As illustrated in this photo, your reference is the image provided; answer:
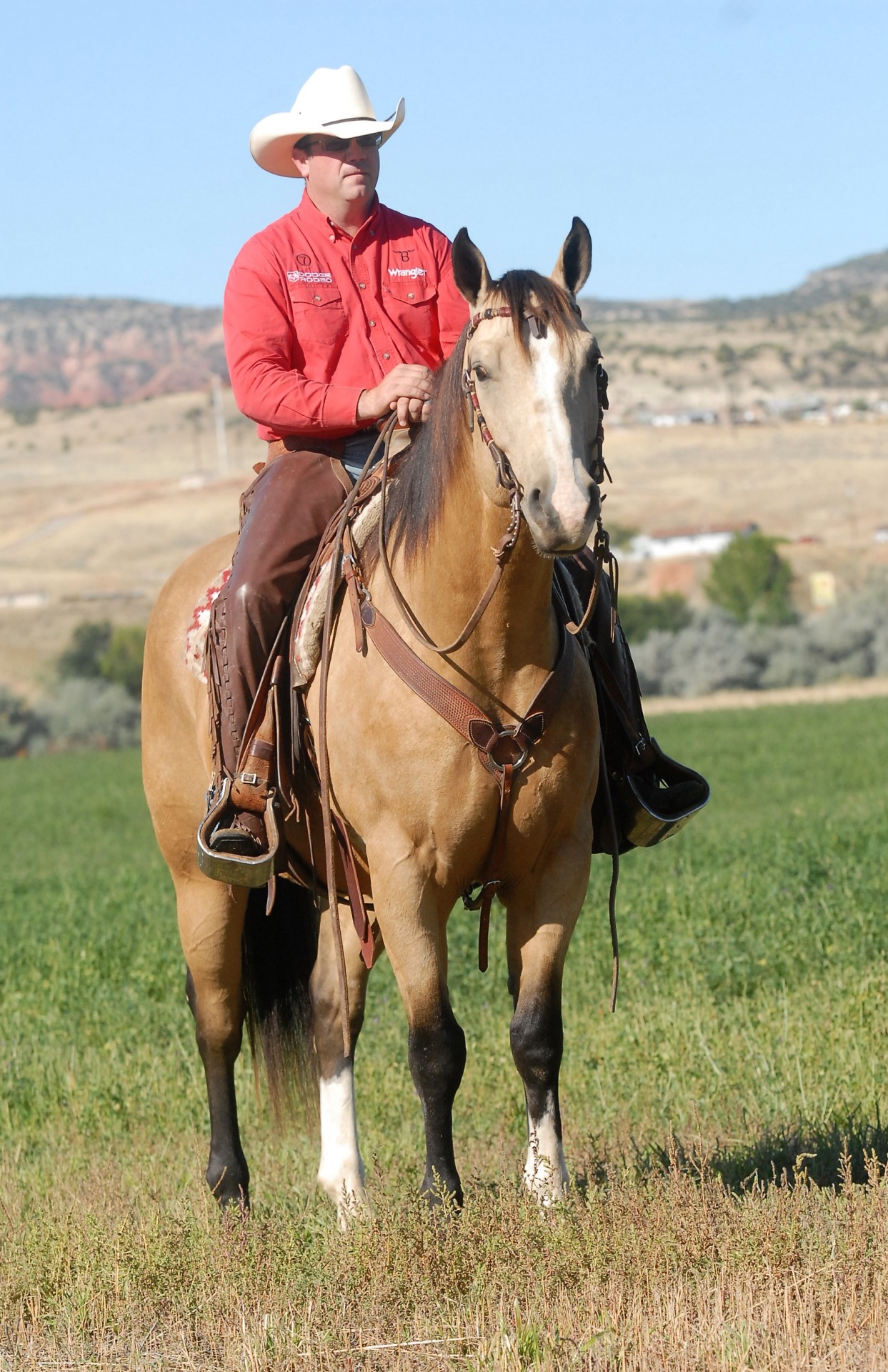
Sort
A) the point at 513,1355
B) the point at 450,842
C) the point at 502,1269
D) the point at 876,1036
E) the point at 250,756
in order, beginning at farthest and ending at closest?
the point at 876,1036 < the point at 250,756 < the point at 450,842 < the point at 502,1269 < the point at 513,1355

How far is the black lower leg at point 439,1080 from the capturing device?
5.07m

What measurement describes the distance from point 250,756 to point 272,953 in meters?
1.49

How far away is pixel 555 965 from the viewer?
511cm

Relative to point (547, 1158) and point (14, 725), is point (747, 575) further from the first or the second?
point (547, 1158)

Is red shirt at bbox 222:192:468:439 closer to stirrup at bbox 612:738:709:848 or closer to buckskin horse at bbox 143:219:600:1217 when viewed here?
buckskin horse at bbox 143:219:600:1217

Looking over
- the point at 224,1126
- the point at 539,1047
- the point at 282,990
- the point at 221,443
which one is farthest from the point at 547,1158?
the point at 221,443

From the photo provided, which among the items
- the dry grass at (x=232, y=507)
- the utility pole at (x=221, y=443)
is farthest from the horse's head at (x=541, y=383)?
the utility pole at (x=221, y=443)

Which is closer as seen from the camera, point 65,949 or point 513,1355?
point 513,1355

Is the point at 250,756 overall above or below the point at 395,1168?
above

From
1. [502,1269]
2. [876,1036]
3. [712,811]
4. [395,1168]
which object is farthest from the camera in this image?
[712,811]

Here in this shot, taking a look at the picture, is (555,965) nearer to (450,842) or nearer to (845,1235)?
(450,842)

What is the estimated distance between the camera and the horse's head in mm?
4090

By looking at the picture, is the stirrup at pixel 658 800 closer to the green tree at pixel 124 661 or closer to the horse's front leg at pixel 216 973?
the horse's front leg at pixel 216 973

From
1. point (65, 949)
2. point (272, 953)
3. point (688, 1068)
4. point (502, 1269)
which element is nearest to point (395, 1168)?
point (272, 953)
